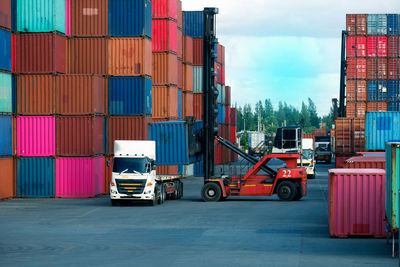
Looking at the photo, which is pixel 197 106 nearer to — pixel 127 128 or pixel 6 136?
pixel 127 128

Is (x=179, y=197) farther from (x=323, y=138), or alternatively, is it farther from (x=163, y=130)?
(x=323, y=138)

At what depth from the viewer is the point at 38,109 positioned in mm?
42312

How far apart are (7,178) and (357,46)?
40.1 m

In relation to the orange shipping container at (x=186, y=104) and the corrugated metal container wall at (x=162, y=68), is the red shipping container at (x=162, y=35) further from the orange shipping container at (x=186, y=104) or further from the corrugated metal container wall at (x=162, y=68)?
the orange shipping container at (x=186, y=104)

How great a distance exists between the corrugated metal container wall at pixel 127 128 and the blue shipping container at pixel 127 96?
0.35 m

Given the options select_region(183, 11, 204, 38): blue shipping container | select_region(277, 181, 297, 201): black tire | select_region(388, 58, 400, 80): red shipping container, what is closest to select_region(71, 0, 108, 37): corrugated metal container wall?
select_region(277, 181, 297, 201): black tire

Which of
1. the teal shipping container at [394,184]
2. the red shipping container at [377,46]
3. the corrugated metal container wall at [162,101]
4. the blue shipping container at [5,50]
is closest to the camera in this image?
the teal shipping container at [394,184]

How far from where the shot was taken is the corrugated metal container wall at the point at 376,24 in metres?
70.9

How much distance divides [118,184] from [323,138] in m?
88.7

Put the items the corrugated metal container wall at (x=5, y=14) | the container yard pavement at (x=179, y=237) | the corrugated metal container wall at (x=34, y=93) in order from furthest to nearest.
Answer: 1. the corrugated metal container wall at (x=34, y=93)
2. the corrugated metal container wall at (x=5, y=14)
3. the container yard pavement at (x=179, y=237)

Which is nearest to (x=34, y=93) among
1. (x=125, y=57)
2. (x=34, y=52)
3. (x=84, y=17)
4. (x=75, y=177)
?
(x=34, y=52)

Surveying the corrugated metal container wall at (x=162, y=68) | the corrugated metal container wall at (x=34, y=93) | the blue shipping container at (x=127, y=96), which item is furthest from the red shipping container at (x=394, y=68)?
the corrugated metal container wall at (x=34, y=93)

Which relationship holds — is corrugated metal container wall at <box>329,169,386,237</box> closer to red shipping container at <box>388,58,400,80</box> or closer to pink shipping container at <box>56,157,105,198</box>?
pink shipping container at <box>56,157,105,198</box>

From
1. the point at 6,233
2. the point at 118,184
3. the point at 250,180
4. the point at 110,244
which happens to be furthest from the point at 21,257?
the point at 250,180
